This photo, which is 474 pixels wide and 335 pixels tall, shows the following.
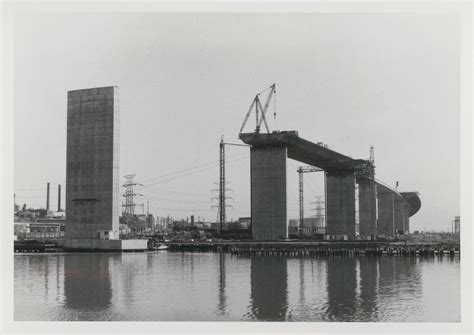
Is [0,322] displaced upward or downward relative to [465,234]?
downward

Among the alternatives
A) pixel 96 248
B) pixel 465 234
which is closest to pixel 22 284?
pixel 465 234

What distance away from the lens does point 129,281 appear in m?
40.4

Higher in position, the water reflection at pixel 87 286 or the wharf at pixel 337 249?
the water reflection at pixel 87 286

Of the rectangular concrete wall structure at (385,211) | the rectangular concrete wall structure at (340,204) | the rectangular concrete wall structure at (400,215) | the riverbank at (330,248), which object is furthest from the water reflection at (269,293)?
the rectangular concrete wall structure at (400,215)

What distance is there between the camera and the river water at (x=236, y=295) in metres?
26.8

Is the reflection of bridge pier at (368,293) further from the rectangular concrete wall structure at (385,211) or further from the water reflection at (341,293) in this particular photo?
the rectangular concrete wall structure at (385,211)

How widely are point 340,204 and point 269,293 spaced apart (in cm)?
8245

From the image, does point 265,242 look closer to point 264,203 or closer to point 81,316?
point 264,203

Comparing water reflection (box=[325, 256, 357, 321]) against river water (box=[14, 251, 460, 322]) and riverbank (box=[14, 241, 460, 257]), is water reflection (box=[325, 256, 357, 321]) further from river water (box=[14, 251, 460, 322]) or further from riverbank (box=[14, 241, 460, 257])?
riverbank (box=[14, 241, 460, 257])

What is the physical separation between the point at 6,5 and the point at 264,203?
62925 millimetres

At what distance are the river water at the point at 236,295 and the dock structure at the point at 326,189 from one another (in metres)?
33.7

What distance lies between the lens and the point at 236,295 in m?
32.9

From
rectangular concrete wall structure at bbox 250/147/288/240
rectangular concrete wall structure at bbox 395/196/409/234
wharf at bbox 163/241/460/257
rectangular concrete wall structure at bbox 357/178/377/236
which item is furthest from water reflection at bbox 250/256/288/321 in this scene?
rectangular concrete wall structure at bbox 395/196/409/234

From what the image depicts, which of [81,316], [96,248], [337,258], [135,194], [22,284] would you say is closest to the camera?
[81,316]
